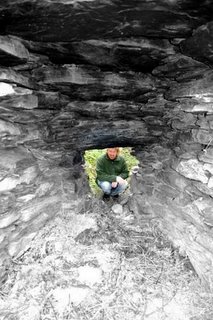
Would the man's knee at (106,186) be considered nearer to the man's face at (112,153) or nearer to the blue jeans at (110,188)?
the blue jeans at (110,188)

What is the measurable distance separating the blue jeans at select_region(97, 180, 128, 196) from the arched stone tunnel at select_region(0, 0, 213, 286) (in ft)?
2.36

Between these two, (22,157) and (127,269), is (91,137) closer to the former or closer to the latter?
(22,157)

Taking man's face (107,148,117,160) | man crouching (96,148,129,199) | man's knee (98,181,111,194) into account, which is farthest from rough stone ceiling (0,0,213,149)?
man's knee (98,181,111,194)

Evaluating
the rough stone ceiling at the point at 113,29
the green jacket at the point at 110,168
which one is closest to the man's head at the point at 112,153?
the green jacket at the point at 110,168

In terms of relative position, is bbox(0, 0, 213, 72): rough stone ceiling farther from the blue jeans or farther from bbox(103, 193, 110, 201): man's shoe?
bbox(103, 193, 110, 201): man's shoe

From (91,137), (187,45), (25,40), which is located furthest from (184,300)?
(25,40)

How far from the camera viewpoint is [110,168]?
18.1ft

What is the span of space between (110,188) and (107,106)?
2163 mm

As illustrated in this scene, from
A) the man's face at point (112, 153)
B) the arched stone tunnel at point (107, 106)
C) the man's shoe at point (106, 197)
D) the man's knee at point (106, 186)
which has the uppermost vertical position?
the arched stone tunnel at point (107, 106)

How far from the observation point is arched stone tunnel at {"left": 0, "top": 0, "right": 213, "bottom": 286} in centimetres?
238

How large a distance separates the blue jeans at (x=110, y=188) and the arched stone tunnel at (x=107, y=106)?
721mm

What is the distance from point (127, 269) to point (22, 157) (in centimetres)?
200

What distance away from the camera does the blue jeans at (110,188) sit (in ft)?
17.9

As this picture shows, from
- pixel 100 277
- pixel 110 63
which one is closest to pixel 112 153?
pixel 100 277
